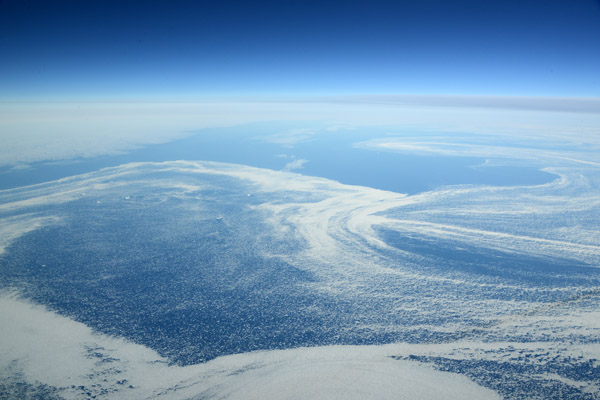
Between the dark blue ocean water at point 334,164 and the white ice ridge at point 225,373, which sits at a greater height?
the dark blue ocean water at point 334,164

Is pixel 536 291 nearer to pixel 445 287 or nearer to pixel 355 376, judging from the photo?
pixel 445 287

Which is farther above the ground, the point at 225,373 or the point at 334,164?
the point at 334,164

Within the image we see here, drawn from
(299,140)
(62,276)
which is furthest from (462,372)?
(299,140)

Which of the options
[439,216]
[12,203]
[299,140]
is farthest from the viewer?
[299,140]

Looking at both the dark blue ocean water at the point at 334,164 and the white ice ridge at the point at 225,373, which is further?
the dark blue ocean water at the point at 334,164
